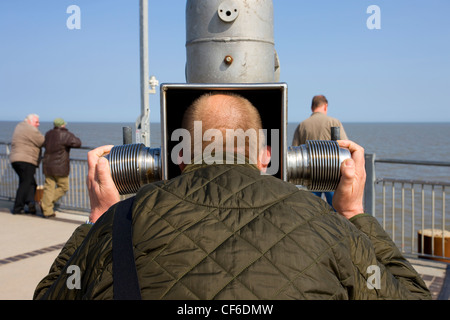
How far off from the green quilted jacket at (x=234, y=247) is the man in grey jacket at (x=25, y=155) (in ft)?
27.8

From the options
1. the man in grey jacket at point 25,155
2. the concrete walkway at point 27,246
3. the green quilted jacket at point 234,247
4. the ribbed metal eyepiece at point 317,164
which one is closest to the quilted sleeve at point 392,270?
the green quilted jacket at point 234,247

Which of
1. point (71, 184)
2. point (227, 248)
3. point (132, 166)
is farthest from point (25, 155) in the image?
point (227, 248)

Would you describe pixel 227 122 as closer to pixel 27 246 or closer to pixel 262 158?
pixel 262 158

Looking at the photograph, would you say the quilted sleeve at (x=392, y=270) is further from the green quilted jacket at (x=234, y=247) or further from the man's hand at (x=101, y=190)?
the man's hand at (x=101, y=190)

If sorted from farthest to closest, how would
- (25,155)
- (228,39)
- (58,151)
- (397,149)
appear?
(397,149) → (25,155) → (58,151) → (228,39)

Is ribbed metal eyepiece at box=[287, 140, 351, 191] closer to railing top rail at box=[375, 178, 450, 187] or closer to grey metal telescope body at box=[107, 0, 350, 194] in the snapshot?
grey metal telescope body at box=[107, 0, 350, 194]

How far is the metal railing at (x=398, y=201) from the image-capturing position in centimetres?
622

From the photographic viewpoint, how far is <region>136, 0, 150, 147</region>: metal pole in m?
8.45

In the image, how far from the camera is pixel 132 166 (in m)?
2.21

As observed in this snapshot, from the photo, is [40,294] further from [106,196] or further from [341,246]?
[341,246]

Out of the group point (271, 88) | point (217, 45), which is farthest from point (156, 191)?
point (217, 45)

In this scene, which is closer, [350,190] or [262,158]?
[262,158]

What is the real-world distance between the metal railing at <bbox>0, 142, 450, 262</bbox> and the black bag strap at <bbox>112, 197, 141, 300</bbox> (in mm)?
5463

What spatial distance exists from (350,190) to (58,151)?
7823 millimetres
